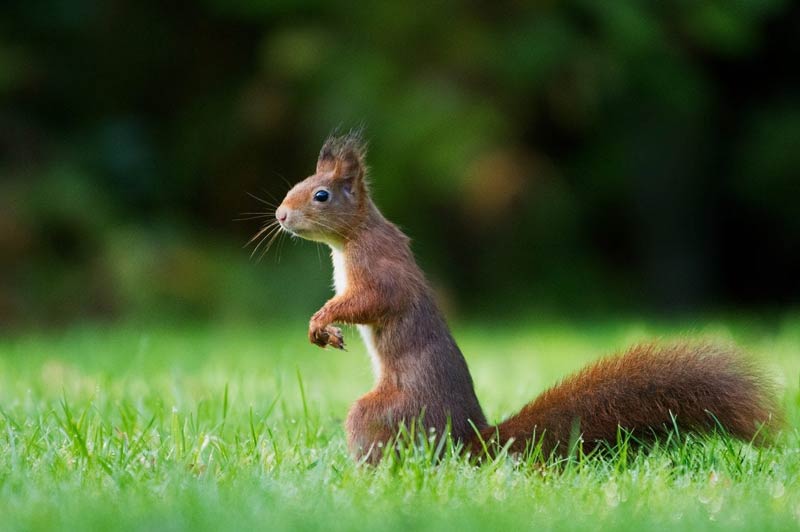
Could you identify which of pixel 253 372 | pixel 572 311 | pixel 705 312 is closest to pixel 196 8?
pixel 572 311

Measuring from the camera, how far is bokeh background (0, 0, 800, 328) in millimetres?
8719

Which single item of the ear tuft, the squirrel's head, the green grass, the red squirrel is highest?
the ear tuft

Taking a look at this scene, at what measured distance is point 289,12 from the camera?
9.26 meters

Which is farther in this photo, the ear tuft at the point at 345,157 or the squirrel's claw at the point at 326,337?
the ear tuft at the point at 345,157

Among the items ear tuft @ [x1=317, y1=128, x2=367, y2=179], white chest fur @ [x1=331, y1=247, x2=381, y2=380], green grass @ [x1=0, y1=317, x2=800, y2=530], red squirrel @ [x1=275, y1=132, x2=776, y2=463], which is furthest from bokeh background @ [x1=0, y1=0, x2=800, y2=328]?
red squirrel @ [x1=275, y1=132, x2=776, y2=463]

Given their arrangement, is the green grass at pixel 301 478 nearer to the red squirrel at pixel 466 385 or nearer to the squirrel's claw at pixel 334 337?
the red squirrel at pixel 466 385

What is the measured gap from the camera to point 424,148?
28.1 ft

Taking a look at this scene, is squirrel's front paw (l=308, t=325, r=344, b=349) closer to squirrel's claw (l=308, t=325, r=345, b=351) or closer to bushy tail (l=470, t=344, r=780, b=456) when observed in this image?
squirrel's claw (l=308, t=325, r=345, b=351)

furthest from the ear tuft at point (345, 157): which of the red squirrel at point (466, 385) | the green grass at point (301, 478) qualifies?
the green grass at point (301, 478)

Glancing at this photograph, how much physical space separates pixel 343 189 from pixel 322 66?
5.93 meters

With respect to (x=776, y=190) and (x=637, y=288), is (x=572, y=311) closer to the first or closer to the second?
(x=637, y=288)

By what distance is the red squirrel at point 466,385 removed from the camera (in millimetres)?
2771

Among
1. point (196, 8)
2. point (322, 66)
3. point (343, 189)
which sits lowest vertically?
point (343, 189)

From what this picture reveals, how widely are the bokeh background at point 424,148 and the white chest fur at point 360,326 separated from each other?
5.40m
